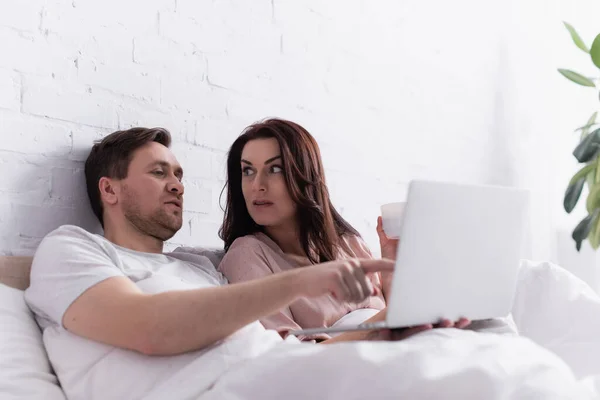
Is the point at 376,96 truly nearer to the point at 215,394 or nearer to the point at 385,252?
the point at 385,252

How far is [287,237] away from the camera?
2080 millimetres

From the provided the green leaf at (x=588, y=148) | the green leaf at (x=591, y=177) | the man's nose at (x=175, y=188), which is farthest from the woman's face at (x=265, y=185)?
the green leaf at (x=591, y=177)

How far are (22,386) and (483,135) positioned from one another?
8.35 feet

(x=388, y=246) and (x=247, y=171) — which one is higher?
(x=247, y=171)

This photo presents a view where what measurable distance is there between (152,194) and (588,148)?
1.81 metres

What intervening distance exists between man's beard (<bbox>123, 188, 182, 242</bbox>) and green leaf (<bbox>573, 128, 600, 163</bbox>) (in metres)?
1.73

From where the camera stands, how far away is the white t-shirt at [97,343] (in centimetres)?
129

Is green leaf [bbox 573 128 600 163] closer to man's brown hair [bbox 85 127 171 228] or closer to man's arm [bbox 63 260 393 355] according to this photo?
man's brown hair [bbox 85 127 171 228]

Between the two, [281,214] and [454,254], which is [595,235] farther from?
[454,254]

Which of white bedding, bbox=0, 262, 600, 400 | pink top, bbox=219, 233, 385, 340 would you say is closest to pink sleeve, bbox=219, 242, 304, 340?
pink top, bbox=219, 233, 385, 340

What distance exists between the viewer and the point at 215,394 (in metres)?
1.14

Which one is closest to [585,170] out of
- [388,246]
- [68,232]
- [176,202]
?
[388,246]

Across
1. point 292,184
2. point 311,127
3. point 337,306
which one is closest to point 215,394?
point 337,306

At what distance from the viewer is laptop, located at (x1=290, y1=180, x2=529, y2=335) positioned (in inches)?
49.2
